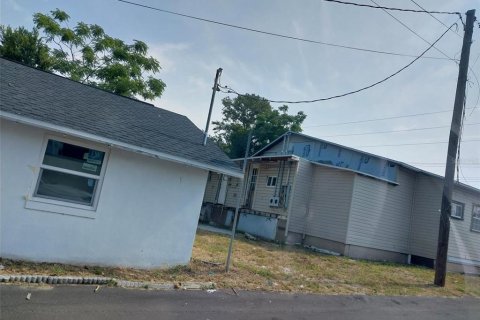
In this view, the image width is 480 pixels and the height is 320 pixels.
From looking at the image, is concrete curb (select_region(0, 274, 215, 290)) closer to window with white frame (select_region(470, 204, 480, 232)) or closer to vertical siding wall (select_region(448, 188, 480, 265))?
vertical siding wall (select_region(448, 188, 480, 265))

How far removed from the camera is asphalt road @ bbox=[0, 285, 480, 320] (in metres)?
5.20

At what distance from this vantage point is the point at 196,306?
6.27 m

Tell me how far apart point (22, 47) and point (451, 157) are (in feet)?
78.8

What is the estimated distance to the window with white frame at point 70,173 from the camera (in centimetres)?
739

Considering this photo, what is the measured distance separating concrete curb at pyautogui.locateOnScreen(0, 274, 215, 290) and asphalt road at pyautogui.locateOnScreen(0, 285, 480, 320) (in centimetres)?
24

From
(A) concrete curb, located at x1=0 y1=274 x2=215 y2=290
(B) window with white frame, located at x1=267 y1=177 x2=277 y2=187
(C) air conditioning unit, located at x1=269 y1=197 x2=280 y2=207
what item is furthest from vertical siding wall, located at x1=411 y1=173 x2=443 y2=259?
(A) concrete curb, located at x1=0 y1=274 x2=215 y2=290

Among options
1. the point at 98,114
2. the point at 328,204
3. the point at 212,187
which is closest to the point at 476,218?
the point at 328,204

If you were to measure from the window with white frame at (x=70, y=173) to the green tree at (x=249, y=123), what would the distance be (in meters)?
25.0

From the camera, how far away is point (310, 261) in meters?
13.0

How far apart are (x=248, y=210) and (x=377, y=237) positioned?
7060 millimetres

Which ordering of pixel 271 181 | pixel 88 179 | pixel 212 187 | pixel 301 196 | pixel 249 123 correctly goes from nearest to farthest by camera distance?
pixel 88 179 < pixel 301 196 < pixel 271 181 < pixel 212 187 < pixel 249 123

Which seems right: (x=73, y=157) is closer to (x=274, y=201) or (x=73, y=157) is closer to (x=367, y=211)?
(x=274, y=201)

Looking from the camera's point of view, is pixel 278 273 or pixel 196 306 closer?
pixel 196 306

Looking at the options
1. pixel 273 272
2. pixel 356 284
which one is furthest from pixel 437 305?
pixel 273 272
